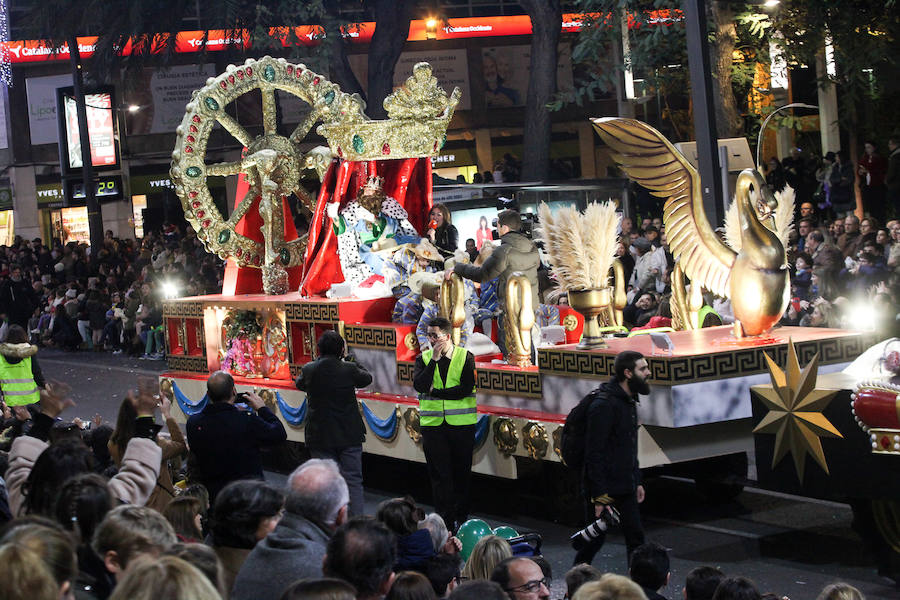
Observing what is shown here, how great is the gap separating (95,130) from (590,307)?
1930cm

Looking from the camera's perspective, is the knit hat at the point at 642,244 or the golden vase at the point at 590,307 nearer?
the golden vase at the point at 590,307

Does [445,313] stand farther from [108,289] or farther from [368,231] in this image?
[108,289]

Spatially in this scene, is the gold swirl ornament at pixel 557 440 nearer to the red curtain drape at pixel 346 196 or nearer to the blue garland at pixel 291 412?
the blue garland at pixel 291 412

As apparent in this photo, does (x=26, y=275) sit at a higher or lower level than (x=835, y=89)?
lower

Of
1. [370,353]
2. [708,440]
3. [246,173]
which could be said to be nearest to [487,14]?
[246,173]

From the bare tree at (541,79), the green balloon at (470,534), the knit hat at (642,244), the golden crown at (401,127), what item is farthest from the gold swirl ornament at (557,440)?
the bare tree at (541,79)

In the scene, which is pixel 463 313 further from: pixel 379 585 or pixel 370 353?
pixel 379 585

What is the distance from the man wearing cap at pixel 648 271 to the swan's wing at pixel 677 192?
4.30 m

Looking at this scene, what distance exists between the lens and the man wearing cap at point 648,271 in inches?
598

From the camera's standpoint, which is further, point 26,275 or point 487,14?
point 487,14

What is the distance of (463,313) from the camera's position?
36.6 feet

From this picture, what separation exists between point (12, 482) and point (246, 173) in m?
8.28

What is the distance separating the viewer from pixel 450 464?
9.81 metres

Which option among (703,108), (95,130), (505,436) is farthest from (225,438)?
(95,130)
